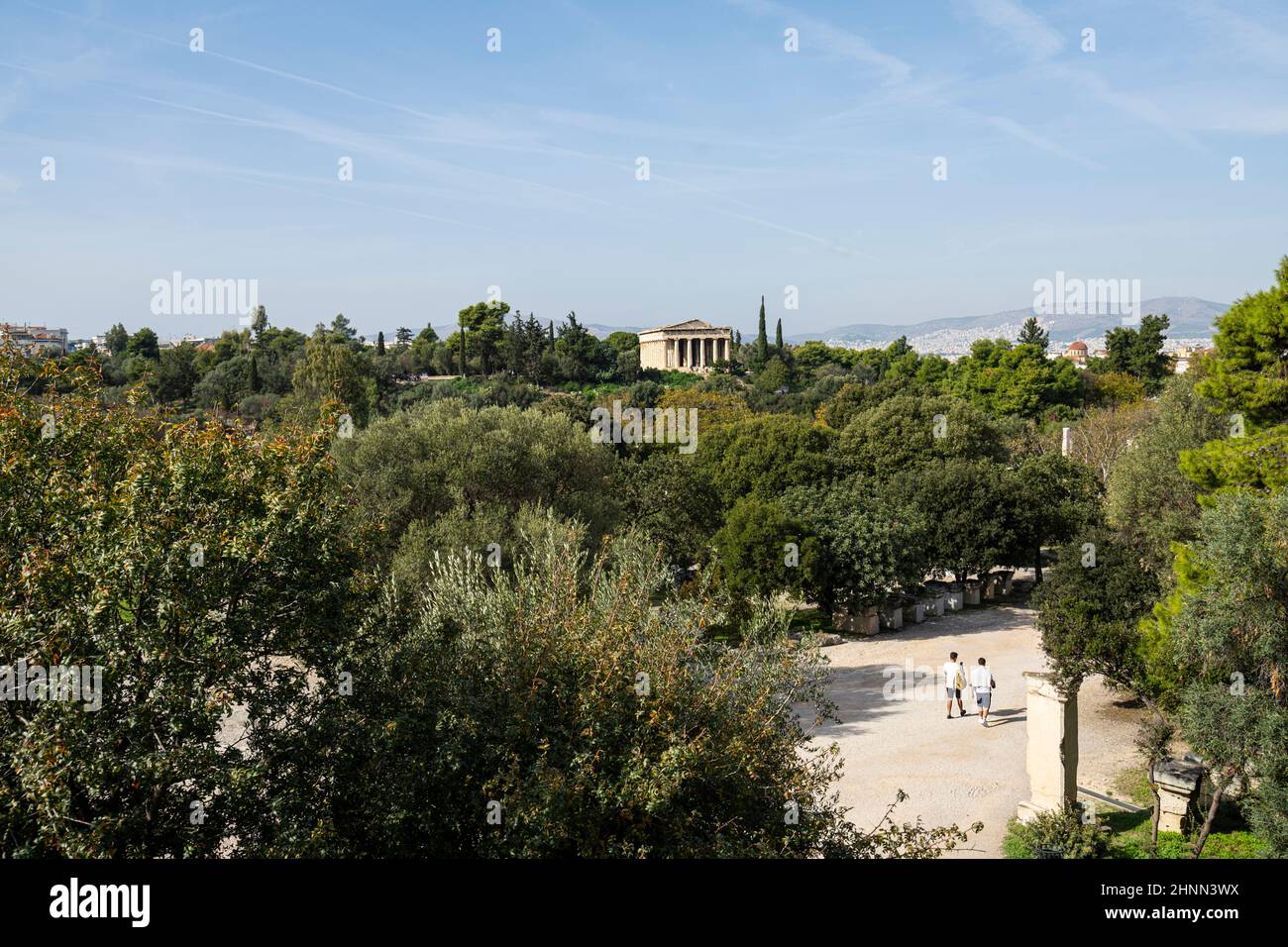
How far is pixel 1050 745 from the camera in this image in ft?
46.4

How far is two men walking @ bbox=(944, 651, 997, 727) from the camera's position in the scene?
18.8 meters

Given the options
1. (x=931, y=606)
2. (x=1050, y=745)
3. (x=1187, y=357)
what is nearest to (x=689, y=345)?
(x=1187, y=357)

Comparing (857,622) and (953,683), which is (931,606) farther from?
(953,683)

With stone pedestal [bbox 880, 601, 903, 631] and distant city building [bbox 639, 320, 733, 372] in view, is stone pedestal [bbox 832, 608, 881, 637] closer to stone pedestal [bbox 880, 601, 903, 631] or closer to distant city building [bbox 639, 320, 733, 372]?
stone pedestal [bbox 880, 601, 903, 631]

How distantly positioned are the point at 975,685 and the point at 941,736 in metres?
1.35

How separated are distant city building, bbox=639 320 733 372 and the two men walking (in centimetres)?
10293

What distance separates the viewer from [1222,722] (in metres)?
11.8

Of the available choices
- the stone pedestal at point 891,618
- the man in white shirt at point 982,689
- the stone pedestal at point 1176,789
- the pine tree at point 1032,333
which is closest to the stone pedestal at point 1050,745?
the stone pedestal at point 1176,789

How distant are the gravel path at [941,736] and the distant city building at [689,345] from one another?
97956 mm

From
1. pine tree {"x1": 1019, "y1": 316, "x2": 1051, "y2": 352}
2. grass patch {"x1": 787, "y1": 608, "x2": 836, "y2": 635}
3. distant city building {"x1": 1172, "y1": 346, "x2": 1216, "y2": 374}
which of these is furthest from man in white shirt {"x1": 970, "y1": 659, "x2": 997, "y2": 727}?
pine tree {"x1": 1019, "y1": 316, "x2": 1051, "y2": 352}

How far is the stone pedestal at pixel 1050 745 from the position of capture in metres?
14.0

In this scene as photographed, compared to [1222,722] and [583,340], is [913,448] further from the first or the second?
[583,340]

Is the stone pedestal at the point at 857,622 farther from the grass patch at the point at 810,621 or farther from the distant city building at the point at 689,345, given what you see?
the distant city building at the point at 689,345
